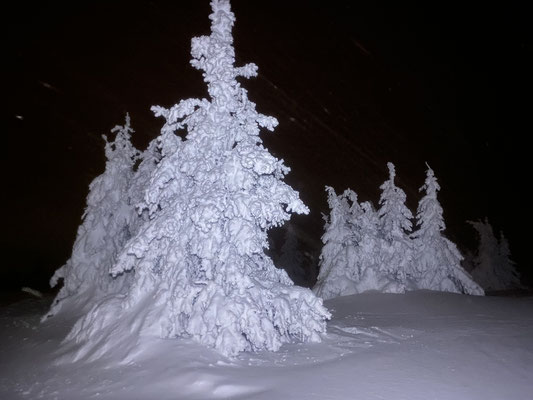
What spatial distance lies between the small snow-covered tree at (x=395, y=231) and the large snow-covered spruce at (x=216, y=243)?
18690mm

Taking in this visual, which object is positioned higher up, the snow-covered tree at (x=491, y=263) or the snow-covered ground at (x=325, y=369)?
the snow-covered tree at (x=491, y=263)

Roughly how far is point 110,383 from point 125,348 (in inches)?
64.6

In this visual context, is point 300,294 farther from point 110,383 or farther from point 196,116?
point 196,116

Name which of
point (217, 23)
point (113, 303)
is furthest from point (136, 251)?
point (217, 23)

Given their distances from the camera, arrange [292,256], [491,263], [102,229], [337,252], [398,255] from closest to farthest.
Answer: [102,229] < [398,255] < [337,252] < [491,263] < [292,256]

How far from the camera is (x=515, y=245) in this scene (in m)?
105

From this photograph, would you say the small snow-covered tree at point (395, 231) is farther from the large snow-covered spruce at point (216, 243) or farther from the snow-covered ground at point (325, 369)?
the large snow-covered spruce at point (216, 243)

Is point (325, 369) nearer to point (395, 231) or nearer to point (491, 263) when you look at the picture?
point (395, 231)

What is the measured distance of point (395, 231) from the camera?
101 ft

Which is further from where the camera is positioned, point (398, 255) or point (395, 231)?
point (395, 231)

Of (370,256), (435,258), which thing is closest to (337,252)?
(370,256)

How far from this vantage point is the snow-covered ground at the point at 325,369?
28.1ft

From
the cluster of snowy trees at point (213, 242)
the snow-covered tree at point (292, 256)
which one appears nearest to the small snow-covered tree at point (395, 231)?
the cluster of snowy trees at point (213, 242)

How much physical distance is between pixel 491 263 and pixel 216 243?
4779 cm
